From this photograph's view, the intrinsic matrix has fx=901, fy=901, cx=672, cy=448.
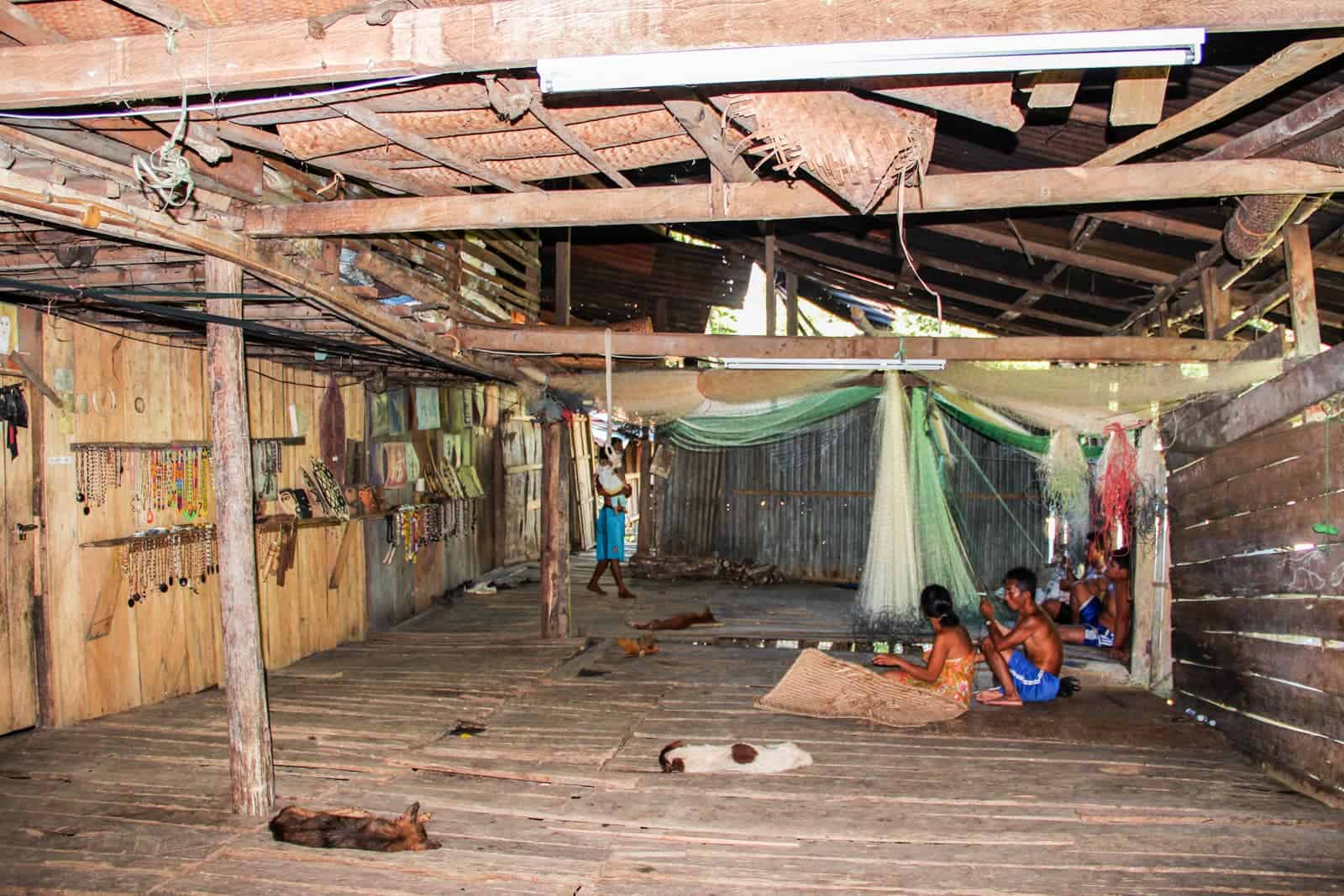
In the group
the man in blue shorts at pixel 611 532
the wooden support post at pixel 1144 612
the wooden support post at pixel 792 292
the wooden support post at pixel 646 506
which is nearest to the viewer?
the wooden support post at pixel 1144 612

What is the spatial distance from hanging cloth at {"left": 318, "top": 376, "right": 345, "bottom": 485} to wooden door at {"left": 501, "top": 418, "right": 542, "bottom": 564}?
439 cm

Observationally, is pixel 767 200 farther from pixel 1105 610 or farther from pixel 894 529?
pixel 1105 610

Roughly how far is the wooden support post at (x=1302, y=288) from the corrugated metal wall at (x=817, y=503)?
639cm

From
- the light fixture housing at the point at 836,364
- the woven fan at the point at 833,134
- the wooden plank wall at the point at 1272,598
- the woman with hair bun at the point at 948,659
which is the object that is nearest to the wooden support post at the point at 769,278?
the light fixture housing at the point at 836,364

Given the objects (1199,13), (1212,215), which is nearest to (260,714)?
(1199,13)

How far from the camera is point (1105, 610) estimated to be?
843 cm

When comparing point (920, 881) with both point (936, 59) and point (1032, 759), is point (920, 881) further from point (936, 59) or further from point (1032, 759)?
point (936, 59)

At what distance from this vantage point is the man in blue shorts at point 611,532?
10562 mm

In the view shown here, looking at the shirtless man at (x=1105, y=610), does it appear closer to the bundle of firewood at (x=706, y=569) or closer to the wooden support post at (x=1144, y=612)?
the wooden support post at (x=1144, y=612)

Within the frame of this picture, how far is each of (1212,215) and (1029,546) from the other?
691 centimetres

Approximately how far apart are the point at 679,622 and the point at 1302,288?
5898mm

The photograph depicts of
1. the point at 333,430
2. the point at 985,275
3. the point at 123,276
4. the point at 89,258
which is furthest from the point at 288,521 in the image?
the point at 985,275

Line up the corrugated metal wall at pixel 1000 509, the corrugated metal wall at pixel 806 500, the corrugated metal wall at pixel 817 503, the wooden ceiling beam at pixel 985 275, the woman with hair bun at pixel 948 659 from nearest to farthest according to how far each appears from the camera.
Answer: the woman with hair bun at pixel 948 659 → the wooden ceiling beam at pixel 985 275 → the corrugated metal wall at pixel 1000 509 → the corrugated metal wall at pixel 817 503 → the corrugated metal wall at pixel 806 500

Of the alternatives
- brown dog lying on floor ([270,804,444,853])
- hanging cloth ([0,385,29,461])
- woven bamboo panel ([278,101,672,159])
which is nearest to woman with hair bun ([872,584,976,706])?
brown dog lying on floor ([270,804,444,853])
